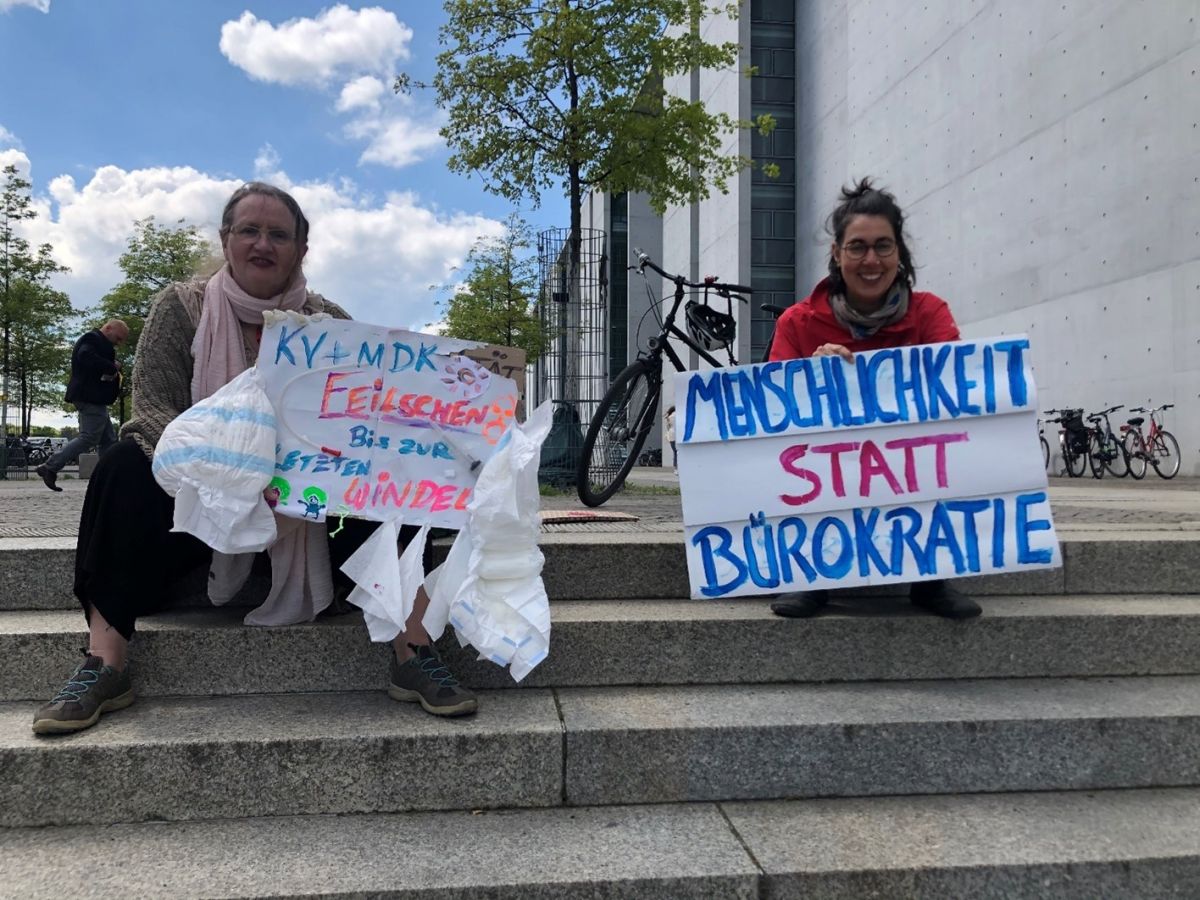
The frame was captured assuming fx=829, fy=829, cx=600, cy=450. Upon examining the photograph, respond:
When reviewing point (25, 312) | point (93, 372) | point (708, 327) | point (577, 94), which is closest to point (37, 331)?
point (25, 312)

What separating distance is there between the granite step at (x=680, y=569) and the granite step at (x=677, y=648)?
0.13 meters

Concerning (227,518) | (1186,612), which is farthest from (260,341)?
(1186,612)

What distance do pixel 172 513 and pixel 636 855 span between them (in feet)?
5.36

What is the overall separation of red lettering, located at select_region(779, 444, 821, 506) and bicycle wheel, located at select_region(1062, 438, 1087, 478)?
39.2ft

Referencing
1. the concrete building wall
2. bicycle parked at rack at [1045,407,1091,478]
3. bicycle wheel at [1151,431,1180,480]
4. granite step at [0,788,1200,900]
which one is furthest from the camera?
bicycle parked at rack at [1045,407,1091,478]

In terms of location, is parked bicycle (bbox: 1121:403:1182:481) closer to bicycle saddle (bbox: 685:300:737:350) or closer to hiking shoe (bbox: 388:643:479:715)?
bicycle saddle (bbox: 685:300:737:350)

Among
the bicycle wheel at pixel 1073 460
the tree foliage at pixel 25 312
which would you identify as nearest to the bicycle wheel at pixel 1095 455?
the bicycle wheel at pixel 1073 460

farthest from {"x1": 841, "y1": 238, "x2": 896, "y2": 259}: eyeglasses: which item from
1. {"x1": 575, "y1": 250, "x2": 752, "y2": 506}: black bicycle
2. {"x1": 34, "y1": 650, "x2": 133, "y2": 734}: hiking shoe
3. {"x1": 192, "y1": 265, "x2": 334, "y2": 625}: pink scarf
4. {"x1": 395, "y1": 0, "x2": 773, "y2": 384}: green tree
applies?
{"x1": 395, "y1": 0, "x2": 773, "y2": 384}: green tree

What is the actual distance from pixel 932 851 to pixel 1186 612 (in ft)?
4.86

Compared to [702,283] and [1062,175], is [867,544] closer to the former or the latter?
[702,283]

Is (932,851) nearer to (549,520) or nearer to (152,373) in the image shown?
(549,520)

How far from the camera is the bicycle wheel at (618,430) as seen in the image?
183 inches

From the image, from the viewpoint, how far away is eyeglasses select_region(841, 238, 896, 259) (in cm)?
287

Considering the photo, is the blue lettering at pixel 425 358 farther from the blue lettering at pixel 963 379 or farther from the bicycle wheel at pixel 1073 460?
the bicycle wheel at pixel 1073 460
